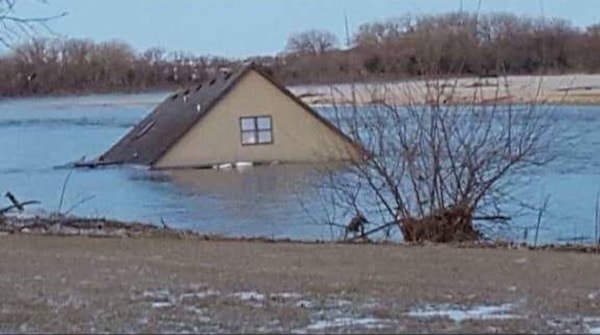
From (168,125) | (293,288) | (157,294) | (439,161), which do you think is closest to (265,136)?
(168,125)

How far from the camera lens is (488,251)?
52.2 feet

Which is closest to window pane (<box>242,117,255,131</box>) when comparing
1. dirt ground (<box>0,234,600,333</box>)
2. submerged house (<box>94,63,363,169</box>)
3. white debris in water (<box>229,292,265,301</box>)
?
submerged house (<box>94,63,363,169</box>)

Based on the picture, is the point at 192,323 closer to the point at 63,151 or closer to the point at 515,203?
the point at 515,203

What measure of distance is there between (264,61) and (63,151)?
9.88 metres

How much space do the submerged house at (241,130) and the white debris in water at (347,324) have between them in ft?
123

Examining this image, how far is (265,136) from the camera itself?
4825cm

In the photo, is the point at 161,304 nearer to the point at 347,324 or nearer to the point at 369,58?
the point at 347,324

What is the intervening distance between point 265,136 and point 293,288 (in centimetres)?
3767

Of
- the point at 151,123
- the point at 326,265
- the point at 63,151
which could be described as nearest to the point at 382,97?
the point at 326,265

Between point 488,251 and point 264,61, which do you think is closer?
point 488,251

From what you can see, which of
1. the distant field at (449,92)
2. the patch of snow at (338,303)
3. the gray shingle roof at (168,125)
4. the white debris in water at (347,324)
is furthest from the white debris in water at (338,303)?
the gray shingle roof at (168,125)

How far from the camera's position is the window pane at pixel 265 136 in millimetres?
48031

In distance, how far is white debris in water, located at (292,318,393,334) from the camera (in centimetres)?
824

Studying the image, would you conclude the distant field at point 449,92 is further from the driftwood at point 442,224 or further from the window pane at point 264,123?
the window pane at point 264,123
